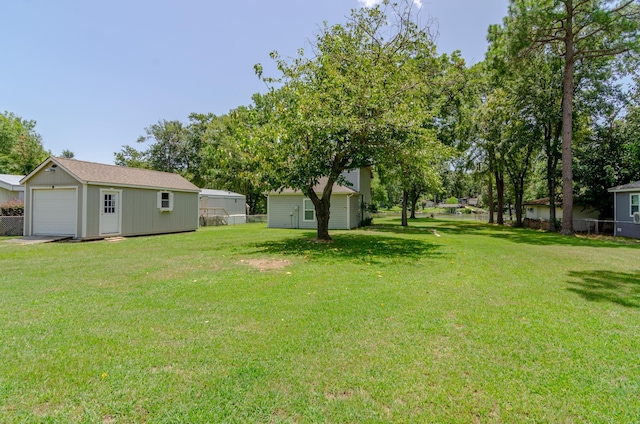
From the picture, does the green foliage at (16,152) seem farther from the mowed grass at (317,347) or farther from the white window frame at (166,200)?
the mowed grass at (317,347)

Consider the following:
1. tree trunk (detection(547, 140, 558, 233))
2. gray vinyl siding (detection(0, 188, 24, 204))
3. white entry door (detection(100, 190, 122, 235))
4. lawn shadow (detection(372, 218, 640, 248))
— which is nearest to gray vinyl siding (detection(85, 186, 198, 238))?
white entry door (detection(100, 190, 122, 235))

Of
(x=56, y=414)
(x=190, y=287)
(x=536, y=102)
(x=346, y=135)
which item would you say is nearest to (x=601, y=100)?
(x=536, y=102)

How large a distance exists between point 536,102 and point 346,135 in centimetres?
1651

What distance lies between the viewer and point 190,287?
5719 mm

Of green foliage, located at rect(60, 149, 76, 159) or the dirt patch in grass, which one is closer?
the dirt patch in grass

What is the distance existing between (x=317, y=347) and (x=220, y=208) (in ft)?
78.8

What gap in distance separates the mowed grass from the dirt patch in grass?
771 mm

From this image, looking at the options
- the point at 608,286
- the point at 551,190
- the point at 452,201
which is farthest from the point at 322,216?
the point at 452,201

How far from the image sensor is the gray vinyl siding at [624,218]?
16719mm

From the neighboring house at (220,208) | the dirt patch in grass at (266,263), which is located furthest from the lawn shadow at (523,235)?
the neighboring house at (220,208)

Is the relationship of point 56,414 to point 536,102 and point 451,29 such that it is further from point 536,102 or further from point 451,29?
point 536,102

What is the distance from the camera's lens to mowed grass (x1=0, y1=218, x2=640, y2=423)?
2398 mm

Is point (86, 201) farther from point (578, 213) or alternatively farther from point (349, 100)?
point (578, 213)

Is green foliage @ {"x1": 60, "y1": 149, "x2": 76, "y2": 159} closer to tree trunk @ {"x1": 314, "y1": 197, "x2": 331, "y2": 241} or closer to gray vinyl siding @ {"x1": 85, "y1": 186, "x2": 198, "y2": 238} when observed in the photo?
gray vinyl siding @ {"x1": 85, "y1": 186, "x2": 198, "y2": 238}
